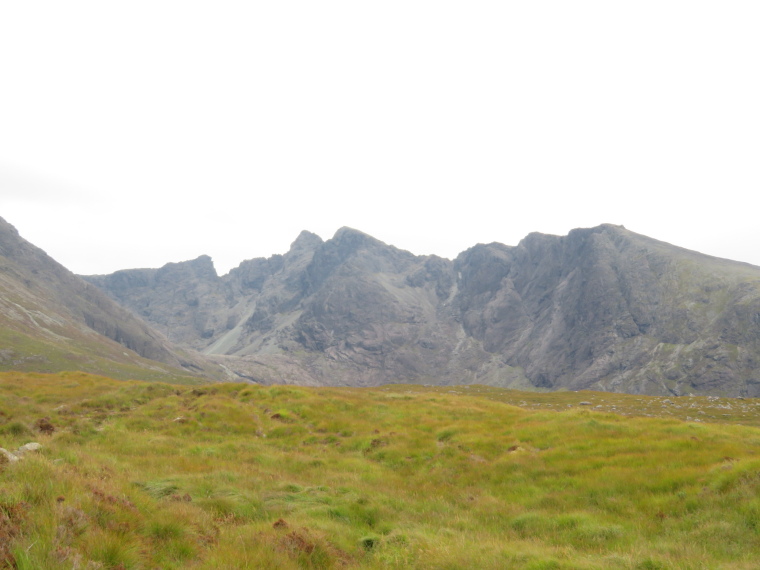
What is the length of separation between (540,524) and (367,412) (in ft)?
64.8

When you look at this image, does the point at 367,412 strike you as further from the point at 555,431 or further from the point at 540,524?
the point at 540,524

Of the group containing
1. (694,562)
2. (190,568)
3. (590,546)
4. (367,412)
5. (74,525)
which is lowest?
(367,412)

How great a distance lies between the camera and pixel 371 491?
49.3 feet

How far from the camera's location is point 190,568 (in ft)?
23.2

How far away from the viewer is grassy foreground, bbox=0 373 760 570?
7801 millimetres

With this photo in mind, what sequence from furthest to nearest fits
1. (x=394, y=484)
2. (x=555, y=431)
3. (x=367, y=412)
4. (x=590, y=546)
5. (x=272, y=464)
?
(x=367, y=412), (x=555, y=431), (x=272, y=464), (x=394, y=484), (x=590, y=546)

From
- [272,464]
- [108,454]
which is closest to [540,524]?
[272,464]

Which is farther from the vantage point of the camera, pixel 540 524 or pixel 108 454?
pixel 108 454

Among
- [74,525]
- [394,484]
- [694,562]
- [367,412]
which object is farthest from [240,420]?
[694,562]

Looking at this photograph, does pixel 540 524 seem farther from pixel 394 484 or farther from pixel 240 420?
pixel 240 420

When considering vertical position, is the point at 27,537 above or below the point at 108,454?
above

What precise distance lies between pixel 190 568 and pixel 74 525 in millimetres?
2019

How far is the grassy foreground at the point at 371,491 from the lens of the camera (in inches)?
307

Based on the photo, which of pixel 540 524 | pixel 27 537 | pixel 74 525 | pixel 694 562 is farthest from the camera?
pixel 540 524
